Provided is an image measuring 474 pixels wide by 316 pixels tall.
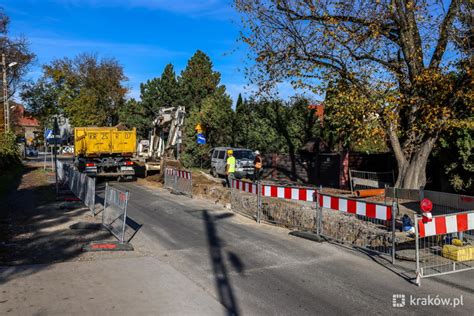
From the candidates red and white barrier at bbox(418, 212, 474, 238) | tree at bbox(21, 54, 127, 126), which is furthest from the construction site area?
tree at bbox(21, 54, 127, 126)

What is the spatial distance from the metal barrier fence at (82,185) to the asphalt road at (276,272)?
160cm

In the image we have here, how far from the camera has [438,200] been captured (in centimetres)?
1075

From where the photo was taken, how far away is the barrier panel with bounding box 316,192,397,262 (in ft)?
28.5

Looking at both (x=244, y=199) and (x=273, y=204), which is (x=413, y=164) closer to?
(x=273, y=204)

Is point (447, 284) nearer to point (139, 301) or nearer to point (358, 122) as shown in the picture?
point (139, 301)

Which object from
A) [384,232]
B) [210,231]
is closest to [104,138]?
[210,231]

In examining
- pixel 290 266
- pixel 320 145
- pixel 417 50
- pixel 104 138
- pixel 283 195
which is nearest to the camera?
pixel 290 266

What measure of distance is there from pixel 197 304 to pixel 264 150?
24.8 m

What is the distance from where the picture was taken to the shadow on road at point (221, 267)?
19.7 feet

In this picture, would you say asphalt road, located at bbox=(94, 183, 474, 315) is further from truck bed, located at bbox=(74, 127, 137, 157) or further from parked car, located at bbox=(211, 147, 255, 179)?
parked car, located at bbox=(211, 147, 255, 179)

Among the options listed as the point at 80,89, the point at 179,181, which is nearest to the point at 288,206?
the point at 179,181

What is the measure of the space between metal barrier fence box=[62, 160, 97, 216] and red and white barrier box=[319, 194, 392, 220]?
6468mm

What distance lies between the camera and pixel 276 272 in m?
7.48

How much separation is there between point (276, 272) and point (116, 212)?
4.53 metres
